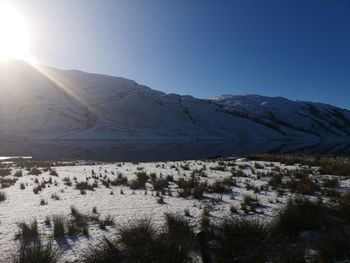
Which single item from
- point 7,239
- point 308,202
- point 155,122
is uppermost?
point 155,122

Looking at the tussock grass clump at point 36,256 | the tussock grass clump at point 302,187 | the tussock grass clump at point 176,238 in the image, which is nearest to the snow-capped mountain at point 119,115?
the tussock grass clump at point 302,187

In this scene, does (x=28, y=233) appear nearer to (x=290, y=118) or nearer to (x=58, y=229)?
(x=58, y=229)

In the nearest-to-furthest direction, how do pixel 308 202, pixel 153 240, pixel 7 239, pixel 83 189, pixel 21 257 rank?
pixel 21 257
pixel 153 240
pixel 7 239
pixel 308 202
pixel 83 189

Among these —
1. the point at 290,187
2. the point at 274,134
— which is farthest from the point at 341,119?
the point at 290,187

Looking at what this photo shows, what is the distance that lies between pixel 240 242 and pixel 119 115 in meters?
129

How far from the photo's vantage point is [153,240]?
6.98m

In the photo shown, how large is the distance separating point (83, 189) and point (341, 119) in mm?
203215

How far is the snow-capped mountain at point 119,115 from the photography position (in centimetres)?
11412

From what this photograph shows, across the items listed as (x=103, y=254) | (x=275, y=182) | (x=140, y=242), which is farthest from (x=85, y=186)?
(x=103, y=254)

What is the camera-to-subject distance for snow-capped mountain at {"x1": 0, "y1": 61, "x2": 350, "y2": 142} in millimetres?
114125

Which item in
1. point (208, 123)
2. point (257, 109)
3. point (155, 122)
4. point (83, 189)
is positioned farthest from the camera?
point (257, 109)

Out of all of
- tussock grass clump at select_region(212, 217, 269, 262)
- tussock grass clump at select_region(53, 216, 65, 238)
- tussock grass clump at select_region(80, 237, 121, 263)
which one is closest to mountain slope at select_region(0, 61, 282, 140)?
tussock grass clump at select_region(53, 216, 65, 238)

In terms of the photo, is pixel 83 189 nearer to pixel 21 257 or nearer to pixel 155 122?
pixel 21 257

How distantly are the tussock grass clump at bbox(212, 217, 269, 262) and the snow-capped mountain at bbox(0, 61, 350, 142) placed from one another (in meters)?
93.0
